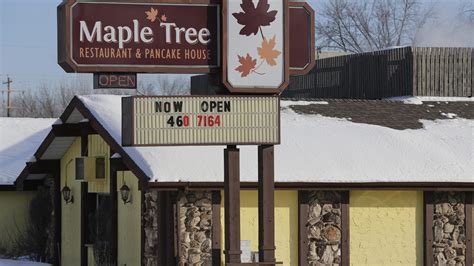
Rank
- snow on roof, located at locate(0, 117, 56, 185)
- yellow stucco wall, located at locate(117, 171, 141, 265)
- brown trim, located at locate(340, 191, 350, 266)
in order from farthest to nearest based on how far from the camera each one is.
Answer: snow on roof, located at locate(0, 117, 56, 185) < yellow stucco wall, located at locate(117, 171, 141, 265) < brown trim, located at locate(340, 191, 350, 266)

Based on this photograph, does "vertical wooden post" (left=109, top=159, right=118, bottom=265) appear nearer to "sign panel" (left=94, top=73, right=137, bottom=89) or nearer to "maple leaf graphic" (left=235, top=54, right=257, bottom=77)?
"maple leaf graphic" (left=235, top=54, right=257, bottom=77)

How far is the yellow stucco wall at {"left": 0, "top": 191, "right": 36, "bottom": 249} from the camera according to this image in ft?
106

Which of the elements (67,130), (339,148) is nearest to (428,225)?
(339,148)

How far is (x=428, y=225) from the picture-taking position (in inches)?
842

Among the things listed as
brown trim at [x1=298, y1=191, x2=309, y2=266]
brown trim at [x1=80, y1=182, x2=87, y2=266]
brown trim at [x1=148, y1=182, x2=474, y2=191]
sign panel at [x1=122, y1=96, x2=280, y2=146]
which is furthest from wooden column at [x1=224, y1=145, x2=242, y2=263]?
brown trim at [x1=80, y1=182, x2=87, y2=266]

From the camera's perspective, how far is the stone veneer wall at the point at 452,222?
21375 millimetres

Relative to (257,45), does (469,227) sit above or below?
below

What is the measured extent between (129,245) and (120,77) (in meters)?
8.46

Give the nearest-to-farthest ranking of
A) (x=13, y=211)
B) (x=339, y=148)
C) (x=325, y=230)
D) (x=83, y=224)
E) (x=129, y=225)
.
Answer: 1. (x=325, y=230)
2. (x=339, y=148)
3. (x=129, y=225)
4. (x=83, y=224)
5. (x=13, y=211)

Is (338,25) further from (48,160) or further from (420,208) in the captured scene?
(420,208)

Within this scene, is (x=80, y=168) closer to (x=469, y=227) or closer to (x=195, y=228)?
(x=195, y=228)

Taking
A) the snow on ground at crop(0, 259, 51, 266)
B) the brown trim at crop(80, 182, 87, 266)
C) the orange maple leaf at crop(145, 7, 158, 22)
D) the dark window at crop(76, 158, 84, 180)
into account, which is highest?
the orange maple leaf at crop(145, 7, 158, 22)

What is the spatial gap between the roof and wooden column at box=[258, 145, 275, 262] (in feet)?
12.6

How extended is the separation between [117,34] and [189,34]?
1021 mm
